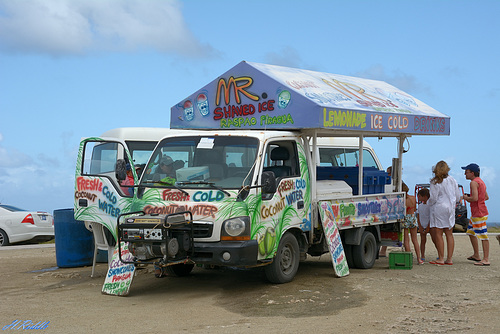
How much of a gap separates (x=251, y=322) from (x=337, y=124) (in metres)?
4.15

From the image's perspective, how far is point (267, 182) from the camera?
29.6 feet

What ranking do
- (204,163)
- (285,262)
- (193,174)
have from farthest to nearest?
(285,262) < (204,163) < (193,174)

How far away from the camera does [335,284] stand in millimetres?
10062

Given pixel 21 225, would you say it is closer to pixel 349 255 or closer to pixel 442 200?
pixel 349 255

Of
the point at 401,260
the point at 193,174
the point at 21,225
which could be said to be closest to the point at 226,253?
the point at 193,174

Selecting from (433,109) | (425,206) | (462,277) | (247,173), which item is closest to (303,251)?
(247,173)

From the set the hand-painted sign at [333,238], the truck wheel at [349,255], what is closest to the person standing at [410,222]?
the truck wheel at [349,255]

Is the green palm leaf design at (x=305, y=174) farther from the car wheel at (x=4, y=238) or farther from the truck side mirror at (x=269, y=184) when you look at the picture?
the car wheel at (x=4, y=238)

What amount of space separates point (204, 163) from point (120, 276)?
2.02 meters

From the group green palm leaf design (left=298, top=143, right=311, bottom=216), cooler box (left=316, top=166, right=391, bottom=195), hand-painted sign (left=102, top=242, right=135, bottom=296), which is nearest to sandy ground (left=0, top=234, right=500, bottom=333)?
hand-painted sign (left=102, top=242, right=135, bottom=296)

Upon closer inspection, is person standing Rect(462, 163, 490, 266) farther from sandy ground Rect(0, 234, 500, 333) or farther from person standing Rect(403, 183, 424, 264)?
person standing Rect(403, 183, 424, 264)

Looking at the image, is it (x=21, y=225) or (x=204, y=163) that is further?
(x=21, y=225)

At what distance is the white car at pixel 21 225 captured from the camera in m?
18.2

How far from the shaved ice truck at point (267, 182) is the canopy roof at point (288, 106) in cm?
2
